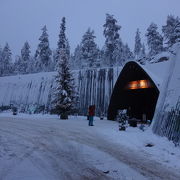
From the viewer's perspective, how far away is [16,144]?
8.93 meters

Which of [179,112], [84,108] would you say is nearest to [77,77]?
[84,108]

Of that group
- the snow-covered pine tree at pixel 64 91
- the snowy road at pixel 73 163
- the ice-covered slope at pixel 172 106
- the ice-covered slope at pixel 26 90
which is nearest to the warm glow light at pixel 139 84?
the snow-covered pine tree at pixel 64 91

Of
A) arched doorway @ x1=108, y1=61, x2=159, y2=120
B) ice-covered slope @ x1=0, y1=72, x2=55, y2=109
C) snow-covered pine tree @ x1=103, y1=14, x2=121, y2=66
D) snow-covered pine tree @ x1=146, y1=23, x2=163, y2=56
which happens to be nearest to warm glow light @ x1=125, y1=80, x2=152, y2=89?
arched doorway @ x1=108, y1=61, x2=159, y2=120

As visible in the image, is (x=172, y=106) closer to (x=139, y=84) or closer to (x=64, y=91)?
(x=139, y=84)

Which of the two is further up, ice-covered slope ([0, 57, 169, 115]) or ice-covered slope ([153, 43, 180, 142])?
ice-covered slope ([0, 57, 169, 115])

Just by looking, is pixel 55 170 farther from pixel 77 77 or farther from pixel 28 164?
pixel 77 77

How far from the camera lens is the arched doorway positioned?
2611 cm

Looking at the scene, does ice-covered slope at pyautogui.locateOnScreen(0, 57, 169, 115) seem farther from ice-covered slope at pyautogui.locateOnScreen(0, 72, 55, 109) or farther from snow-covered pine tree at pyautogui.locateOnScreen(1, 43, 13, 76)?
snow-covered pine tree at pyautogui.locateOnScreen(1, 43, 13, 76)

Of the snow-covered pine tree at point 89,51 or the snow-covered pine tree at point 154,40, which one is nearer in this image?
the snow-covered pine tree at point 154,40

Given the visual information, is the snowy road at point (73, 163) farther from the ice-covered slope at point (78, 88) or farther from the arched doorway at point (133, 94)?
the arched doorway at point (133, 94)

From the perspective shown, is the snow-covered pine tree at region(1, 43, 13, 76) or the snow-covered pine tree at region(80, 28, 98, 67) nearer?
the snow-covered pine tree at region(80, 28, 98, 67)

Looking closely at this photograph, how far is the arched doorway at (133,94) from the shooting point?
26.1 m

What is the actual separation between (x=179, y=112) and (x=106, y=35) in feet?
133

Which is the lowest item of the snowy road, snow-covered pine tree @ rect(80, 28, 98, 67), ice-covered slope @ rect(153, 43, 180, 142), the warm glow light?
the snowy road
